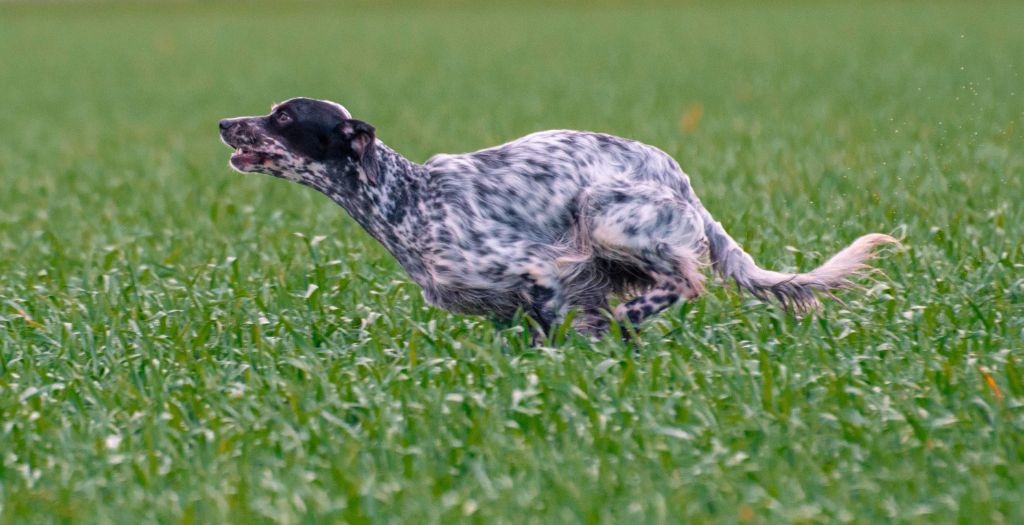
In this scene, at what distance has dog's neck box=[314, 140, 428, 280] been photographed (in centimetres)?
501

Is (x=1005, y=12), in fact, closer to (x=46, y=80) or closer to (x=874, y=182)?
(x=46, y=80)

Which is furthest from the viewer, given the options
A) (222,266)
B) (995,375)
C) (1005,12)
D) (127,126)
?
(1005,12)

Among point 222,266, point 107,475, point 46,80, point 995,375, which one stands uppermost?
point 995,375

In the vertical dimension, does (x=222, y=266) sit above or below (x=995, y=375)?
below

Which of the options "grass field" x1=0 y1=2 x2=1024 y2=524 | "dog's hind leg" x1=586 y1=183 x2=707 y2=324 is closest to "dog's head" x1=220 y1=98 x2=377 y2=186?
"grass field" x1=0 y1=2 x2=1024 y2=524

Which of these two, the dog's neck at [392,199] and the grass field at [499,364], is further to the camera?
the dog's neck at [392,199]

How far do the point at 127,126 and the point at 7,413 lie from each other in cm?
1120

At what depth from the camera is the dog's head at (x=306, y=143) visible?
5.00 meters

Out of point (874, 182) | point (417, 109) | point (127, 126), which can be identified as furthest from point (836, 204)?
point (127, 126)

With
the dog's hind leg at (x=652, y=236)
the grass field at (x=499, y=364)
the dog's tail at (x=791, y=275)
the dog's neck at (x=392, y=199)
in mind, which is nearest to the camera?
the grass field at (x=499, y=364)

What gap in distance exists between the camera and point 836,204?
25.3 feet

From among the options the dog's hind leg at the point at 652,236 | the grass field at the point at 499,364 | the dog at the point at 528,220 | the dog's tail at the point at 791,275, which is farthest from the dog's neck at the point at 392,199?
the dog's tail at the point at 791,275

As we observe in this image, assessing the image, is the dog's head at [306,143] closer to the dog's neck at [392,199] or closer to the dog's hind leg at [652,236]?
the dog's neck at [392,199]

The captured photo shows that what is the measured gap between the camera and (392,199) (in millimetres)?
5031
